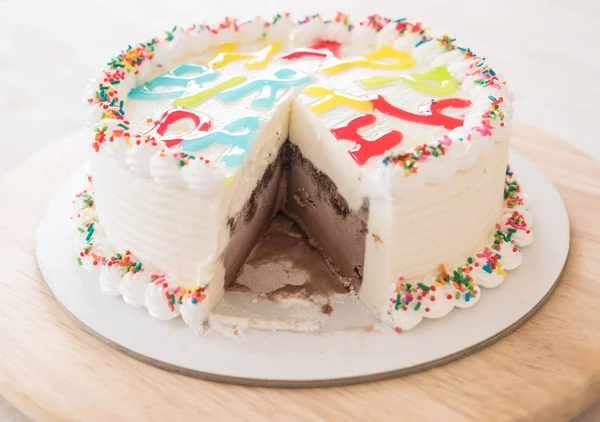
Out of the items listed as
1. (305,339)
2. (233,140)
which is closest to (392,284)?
(305,339)

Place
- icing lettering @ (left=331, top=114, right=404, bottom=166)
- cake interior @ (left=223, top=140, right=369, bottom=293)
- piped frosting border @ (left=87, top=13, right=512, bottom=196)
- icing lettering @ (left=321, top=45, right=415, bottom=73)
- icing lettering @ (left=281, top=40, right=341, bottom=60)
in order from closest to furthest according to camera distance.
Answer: piped frosting border @ (left=87, top=13, right=512, bottom=196), icing lettering @ (left=331, top=114, right=404, bottom=166), cake interior @ (left=223, top=140, right=369, bottom=293), icing lettering @ (left=321, top=45, right=415, bottom=73), icing lettering @ (left=281, top=40, right=341, bottom=60)

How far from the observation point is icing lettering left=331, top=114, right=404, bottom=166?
140 inches

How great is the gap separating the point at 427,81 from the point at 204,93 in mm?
1241

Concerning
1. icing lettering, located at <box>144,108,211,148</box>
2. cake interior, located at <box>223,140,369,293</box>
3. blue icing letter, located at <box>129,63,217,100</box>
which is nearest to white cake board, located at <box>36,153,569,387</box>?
cake interior, located at <box>223,140,369,293</box>

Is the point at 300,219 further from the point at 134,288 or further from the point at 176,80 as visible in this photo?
the point at 134,288

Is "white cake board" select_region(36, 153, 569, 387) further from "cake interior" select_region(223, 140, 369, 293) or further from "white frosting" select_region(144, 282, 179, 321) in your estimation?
"cake interior" select_region(223, 140, 369, 293)

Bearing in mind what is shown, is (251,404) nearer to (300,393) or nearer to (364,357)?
(300,393)

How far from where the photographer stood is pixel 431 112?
3861 millimetres

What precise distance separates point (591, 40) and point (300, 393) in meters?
5.46

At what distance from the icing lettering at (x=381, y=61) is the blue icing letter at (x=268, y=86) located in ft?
0.69

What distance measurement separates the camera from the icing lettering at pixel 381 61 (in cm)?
438

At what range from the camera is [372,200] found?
345 cm

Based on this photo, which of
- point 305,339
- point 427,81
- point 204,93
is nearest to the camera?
point 305,339

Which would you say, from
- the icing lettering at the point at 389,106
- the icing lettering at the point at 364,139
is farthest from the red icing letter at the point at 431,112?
the icing lettering at the point at 364,139
